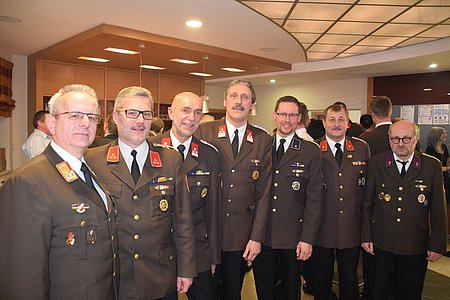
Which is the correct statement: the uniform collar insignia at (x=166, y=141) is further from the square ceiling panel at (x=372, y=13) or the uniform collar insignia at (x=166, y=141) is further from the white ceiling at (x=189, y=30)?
the square ceiling panel at (x=372, y=13)

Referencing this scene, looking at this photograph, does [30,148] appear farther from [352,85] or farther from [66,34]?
[352,85]

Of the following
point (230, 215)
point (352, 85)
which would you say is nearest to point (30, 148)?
point (230, 215)

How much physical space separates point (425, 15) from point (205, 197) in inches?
160

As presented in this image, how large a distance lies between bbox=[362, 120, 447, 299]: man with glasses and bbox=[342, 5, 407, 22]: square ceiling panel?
7.61 feet

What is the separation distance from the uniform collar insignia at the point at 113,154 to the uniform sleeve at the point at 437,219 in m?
2.18

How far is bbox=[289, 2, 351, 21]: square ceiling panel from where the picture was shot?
4.37 meters

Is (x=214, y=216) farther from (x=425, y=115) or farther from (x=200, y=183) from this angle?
(x=425, y=115)

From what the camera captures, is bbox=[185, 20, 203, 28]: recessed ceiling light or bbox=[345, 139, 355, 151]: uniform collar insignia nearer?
bbox=[345, 139, 355, 151]: uniform collar insignia

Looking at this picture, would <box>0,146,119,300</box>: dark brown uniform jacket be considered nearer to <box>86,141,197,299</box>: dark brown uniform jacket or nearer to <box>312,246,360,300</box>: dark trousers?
<box>86,141,197,299</box>: dark brown uniform jacket

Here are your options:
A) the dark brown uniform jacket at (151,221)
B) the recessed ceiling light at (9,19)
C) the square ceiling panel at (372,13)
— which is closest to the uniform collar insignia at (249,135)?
the dark brown uniform jacket at (151,221)

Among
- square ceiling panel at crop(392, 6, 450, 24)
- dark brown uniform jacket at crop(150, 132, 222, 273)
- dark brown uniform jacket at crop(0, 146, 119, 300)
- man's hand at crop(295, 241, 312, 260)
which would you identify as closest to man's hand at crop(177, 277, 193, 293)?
dark brown uniform jacket at crop(150, 132, 222, 273)

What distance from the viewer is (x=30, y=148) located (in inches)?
177

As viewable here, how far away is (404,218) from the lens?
2.67m

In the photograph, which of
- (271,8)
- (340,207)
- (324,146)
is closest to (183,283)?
(340,207)
